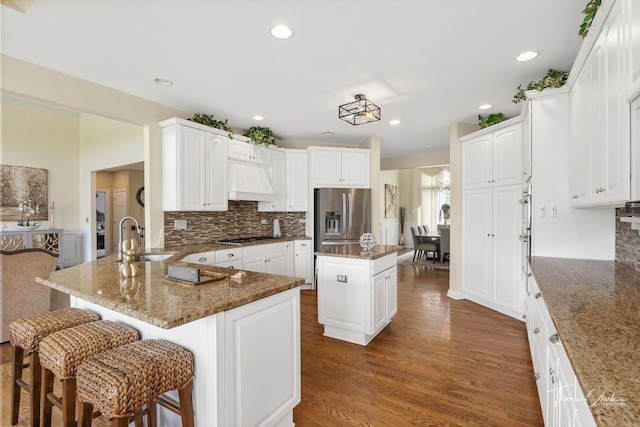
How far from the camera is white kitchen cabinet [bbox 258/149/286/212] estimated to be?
489 centimetres

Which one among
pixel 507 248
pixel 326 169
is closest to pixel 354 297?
pixel 507 248

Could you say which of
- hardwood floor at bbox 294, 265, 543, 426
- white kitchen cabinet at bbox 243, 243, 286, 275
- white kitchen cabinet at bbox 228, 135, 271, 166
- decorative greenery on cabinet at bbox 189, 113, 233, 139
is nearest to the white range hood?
white kitchen cabinet at bbox 228, 135, 271, 166

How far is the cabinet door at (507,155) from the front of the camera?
3361 millimetres

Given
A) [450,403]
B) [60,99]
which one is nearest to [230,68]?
[60,99]

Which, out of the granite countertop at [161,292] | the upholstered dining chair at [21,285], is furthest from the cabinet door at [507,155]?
the upholstered dining chair at [21,285]

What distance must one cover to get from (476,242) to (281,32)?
11.1 feet

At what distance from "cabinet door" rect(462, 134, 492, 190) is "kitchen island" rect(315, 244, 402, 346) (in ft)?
A: 5.47

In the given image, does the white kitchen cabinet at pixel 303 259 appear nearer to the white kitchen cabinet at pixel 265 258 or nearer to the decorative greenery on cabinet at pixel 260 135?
the white kitchen cabinet at pixel 265 258

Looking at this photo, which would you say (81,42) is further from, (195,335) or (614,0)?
(614,0)

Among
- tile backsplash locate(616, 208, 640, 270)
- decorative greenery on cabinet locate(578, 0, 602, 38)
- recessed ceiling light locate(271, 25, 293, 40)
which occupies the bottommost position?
tile backsplash locate(616, 208, 640, 270)

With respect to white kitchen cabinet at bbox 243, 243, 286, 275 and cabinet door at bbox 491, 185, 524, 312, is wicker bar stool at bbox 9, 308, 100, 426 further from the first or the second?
cabinet door at bbox 491, 185, 524, 312

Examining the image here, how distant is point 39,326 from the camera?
1.62m

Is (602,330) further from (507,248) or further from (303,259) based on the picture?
(303,259)

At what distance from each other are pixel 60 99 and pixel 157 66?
0.97 m
